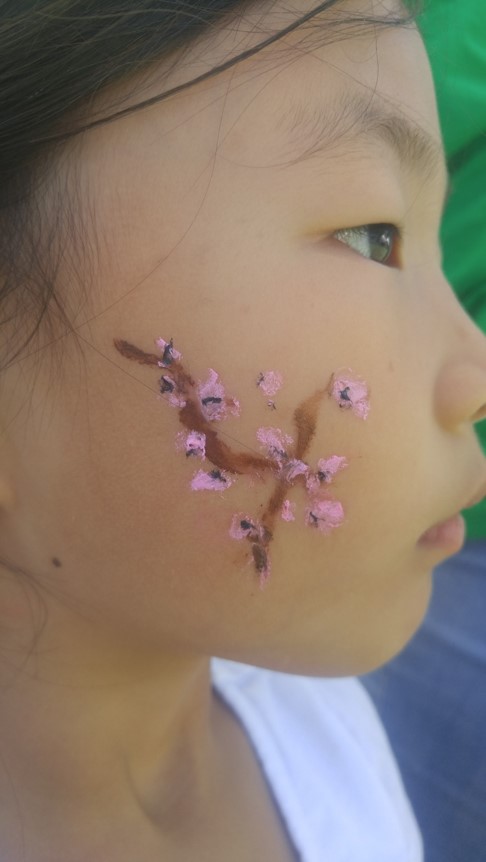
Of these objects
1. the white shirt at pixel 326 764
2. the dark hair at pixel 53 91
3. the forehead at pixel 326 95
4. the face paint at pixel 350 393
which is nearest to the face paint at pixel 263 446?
the face paint at pixel 350 393

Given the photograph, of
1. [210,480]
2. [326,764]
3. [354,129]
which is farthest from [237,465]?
[326,764]

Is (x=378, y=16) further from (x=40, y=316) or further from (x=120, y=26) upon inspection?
(x=40, y=316)

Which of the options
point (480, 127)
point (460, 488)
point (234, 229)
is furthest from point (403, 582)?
point (480, 127)

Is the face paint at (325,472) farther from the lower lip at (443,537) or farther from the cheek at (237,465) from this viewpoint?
the lower lip at (443,537)

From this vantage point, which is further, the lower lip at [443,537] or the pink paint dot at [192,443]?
the lower lip at [443,537]

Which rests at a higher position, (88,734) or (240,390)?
(240,390)

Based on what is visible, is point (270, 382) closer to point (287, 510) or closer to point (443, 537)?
point (287, 510)
